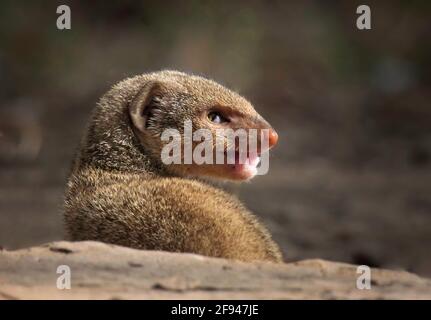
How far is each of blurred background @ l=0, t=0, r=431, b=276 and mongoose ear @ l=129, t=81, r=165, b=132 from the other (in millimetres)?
4041

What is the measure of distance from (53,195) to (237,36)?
4.18m

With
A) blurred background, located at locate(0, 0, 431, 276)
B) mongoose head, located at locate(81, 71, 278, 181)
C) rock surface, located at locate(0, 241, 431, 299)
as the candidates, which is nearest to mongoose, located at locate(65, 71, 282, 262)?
mongoose head, located at locate(81, 71, 278, 181)

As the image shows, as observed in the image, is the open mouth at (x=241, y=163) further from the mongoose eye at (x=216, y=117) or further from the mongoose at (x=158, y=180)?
the mongoose eye at (x=216, y=117)

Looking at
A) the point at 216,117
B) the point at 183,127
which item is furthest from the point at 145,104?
the point at 216,117

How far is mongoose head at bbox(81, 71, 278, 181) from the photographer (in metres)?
4.04

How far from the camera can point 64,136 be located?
10.4 metres

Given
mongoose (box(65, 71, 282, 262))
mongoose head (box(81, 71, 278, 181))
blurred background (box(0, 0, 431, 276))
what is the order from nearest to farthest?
mongoose (box(65, 71, 282, 262))
mongoose head (box(81, 71, 278, 181))
blurred background (box(0, 0, 431, 276))

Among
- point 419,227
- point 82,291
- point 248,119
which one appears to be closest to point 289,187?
point 419,227

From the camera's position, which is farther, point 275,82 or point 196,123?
point 275,82

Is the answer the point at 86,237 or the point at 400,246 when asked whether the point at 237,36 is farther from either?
the point at 86,237

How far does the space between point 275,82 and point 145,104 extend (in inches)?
312

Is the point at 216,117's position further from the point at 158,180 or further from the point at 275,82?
the point at 275,82

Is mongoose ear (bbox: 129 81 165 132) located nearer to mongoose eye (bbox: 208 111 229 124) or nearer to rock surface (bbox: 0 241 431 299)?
mongoose eye (bbox: 208 111 229 124)

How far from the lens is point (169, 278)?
3.15 m
